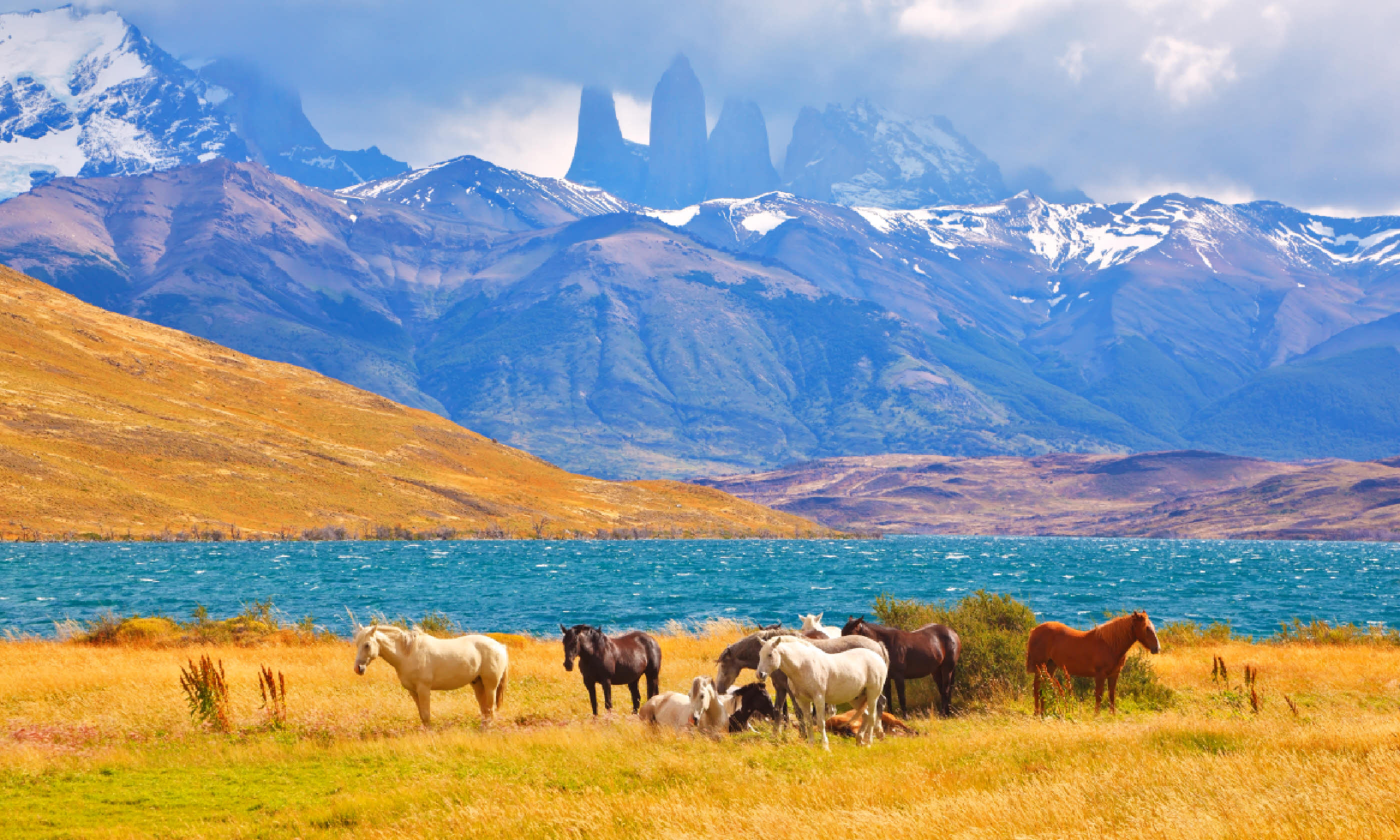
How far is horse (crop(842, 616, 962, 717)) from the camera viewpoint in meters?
20.5

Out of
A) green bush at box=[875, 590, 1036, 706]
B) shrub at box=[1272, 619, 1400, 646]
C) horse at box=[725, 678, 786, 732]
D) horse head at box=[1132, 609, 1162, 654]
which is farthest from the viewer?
shrub at box=[1272, 619, 1400, 646]

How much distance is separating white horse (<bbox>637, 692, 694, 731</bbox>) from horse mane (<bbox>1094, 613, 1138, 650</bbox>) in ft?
26.4

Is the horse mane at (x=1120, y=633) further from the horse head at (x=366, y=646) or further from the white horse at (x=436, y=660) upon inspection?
the horse head at (x=366, y=646)

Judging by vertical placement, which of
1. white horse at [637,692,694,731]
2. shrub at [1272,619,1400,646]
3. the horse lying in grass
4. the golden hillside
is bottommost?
shrub at [1272,619,1400,646]

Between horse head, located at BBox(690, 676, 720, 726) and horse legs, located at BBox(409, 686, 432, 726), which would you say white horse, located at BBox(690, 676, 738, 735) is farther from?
horse legs, located at BBox(409, 686, 432, 726)

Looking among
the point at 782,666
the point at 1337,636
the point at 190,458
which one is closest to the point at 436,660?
the point at 782,666

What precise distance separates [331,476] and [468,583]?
308 ft

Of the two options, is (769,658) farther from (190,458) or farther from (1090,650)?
(190,458)

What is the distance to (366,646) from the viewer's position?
17.6m

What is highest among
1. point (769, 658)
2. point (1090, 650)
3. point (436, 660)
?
point (436, 660)

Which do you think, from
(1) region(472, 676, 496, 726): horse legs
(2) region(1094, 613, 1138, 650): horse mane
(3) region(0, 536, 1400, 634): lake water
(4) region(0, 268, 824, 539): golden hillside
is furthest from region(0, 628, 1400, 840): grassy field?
(4) region(0, 268, 824, 539): golden hillside

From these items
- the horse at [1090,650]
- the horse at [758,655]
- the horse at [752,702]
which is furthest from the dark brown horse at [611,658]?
the horse at [1090,650]

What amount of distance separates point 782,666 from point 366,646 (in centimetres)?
708

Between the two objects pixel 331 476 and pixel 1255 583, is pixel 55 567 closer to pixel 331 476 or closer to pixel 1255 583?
pixel 331 476
